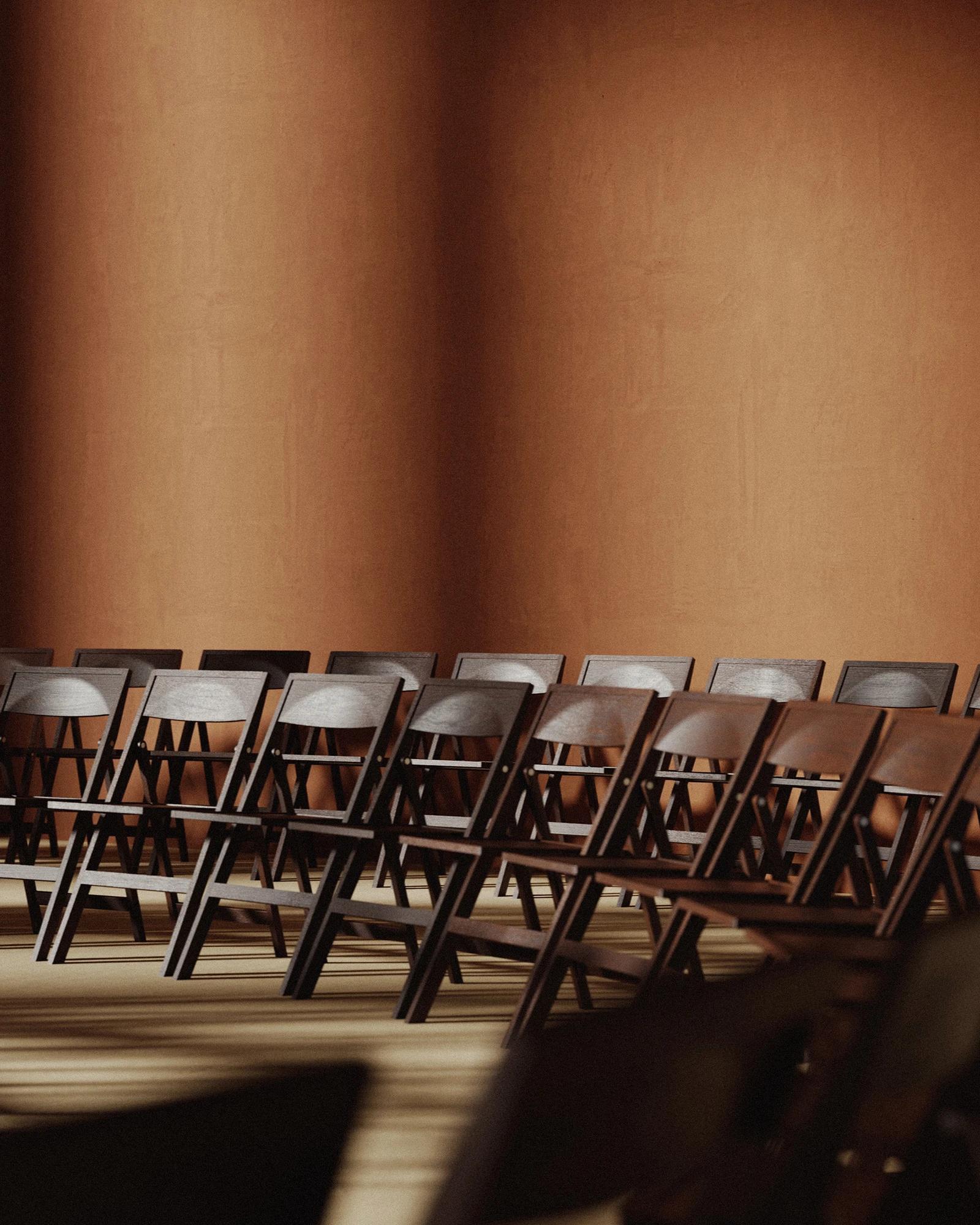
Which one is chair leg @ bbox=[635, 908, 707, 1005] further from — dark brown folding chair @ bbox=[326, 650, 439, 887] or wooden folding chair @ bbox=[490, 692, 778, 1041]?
dark brown folding chair @ bbox=[326, 650, 439, 887]

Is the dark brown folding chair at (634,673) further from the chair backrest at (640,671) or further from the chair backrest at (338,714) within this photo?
the chair backrest at (338,714)

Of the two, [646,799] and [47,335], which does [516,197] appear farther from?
[646,799]

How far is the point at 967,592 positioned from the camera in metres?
7.38

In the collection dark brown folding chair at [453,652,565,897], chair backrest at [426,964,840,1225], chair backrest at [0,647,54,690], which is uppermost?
chair backrest at [426,964,840,1225]

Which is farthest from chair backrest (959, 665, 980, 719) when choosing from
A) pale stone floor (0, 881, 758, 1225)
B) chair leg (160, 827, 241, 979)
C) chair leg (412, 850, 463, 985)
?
chair leg (160, 827, 241, 979)

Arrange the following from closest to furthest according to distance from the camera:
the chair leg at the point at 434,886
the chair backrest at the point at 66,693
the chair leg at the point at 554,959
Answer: the chair leg at the point at 554,959
the chair leg at the point at 434,886
the chair backrest at the point at 66,693

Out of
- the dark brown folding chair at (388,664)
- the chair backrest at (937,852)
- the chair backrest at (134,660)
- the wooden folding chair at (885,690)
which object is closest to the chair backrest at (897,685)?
the wooden folding chair at (885,690)

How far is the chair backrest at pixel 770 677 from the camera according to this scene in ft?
Answer: 22.8

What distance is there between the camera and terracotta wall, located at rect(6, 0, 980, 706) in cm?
761

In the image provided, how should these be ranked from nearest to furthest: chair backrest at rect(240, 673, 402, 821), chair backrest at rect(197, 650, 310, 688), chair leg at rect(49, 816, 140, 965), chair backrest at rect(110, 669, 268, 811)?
chair backrest at rect(240, 673, 402, 821) < chair leg at rect(49, 816, 140, 965) < chair backrest at rect(110, 669, 268, 811) < chair backrest at rect(197, 650, 310, 688)

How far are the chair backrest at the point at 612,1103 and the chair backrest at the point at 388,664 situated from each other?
6.45 metres

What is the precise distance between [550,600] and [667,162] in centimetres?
216

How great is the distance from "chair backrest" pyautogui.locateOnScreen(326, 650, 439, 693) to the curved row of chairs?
→ 0.01 meters

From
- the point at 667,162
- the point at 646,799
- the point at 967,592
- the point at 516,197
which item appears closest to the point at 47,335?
the point at 516,197
